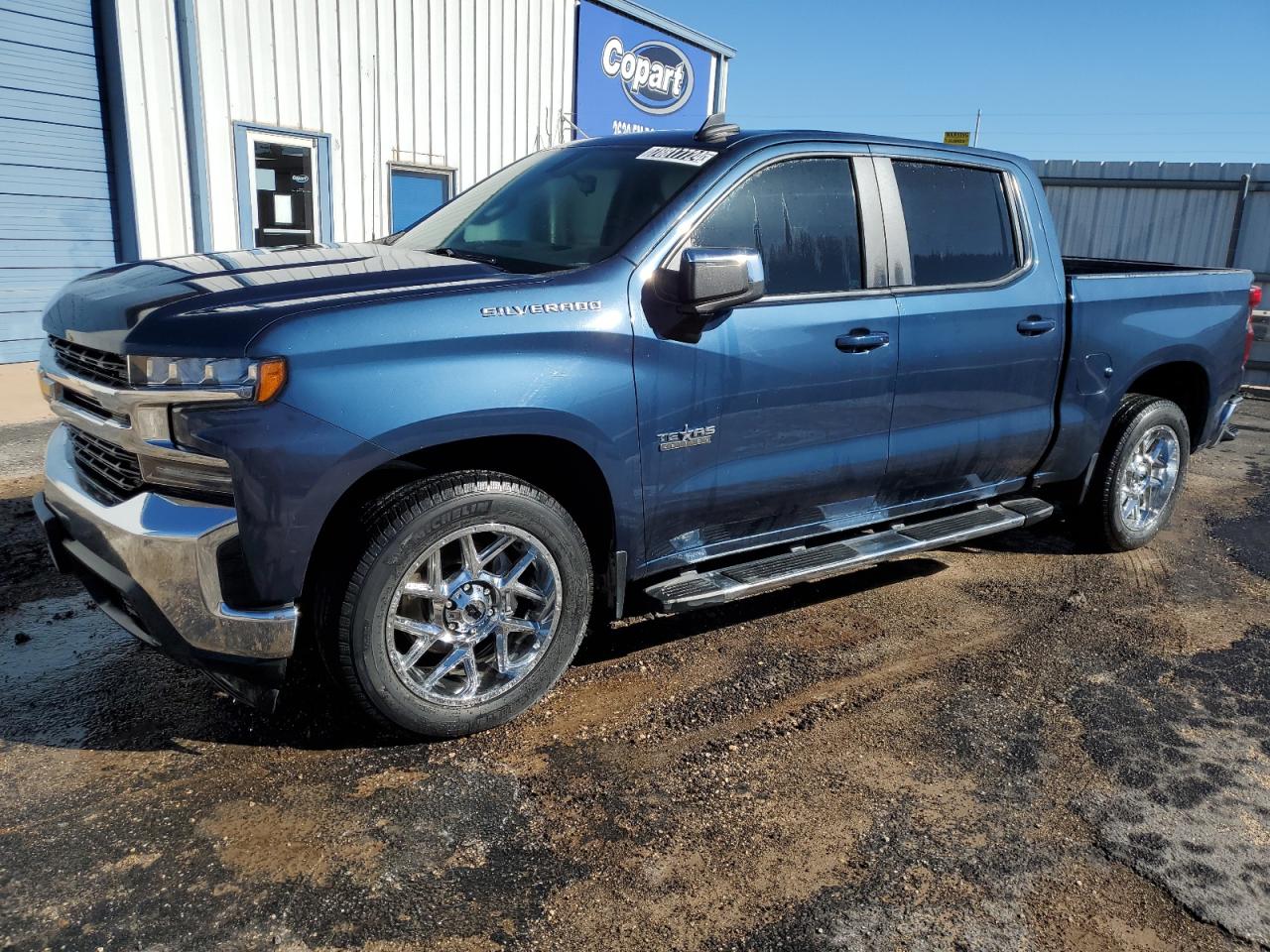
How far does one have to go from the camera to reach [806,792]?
288 centimetres

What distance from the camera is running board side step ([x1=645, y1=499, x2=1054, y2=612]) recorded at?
3.36 metres

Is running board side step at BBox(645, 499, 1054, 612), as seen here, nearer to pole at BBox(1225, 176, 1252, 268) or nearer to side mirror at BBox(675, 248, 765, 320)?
side mirror at BBox(675, 248, 765, 320)

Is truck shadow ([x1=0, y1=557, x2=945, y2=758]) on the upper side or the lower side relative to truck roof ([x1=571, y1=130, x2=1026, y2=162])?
lower

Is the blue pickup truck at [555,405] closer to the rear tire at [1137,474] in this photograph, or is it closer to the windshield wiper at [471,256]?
the windshield wiper at [471,256]

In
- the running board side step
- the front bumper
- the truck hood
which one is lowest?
the running board side step

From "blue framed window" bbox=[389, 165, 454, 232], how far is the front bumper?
8491 millimetres

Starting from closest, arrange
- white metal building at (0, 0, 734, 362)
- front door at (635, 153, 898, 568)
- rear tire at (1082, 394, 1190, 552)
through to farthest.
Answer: front door at (635, 153, 898, 568)
rear tire at (1082, 394, 1190, 552)
white metal building at (0, 0, 734, 362)

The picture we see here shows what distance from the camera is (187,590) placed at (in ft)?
8.50

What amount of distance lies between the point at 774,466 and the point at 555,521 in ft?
3.08

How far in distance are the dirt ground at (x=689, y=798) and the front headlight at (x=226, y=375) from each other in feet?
3.78

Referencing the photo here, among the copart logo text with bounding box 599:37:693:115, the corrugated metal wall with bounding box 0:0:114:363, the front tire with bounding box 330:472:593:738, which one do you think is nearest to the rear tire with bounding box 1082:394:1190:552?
the front tire with bounding box 330:472:593:738

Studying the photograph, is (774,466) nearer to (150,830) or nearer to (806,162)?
(806,162)

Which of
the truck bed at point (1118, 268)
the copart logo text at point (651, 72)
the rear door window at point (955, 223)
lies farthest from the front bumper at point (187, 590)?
the copart logo text at point (651, 72)

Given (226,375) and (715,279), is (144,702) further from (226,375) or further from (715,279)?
(715,279)
